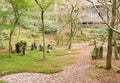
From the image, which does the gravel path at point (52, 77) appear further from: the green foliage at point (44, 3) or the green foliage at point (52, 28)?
the green foliage at point (52, 28)

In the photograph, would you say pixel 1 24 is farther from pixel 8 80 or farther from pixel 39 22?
pixel 39 22

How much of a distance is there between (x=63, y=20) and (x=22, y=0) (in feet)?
67.5

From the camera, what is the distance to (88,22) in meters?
52.0

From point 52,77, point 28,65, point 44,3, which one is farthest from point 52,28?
point 52,77

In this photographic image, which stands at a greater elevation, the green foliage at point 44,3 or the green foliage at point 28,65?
A: the green foliage at point 44,3

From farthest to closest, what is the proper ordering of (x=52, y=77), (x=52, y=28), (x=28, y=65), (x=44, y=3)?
(x=52, y=28) → (x=44, y=3) → (x=28, y=65) → (x=52, y=77)

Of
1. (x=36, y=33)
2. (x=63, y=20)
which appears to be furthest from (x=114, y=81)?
(x=36, y=33)

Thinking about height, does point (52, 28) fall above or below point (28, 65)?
above

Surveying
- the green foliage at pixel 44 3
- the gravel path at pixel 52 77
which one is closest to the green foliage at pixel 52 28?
the green foliage at pixel 44 3

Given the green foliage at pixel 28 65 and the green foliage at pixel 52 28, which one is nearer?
the green foliage at pixel 28 65

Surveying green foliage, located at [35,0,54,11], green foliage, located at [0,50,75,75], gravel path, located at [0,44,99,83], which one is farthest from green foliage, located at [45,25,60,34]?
gravel path, located at [0,44,99,83]

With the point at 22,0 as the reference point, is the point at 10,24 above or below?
below

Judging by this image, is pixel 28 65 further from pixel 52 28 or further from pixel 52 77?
pixel 52 28

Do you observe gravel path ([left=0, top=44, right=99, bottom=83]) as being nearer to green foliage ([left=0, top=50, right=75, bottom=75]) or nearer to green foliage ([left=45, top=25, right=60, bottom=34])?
green foliage ([left=0, top=50, right=75, bottom=75])
